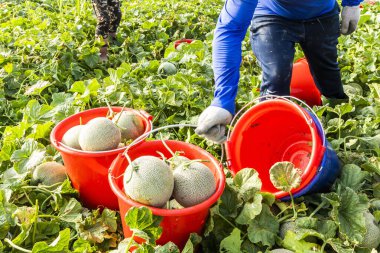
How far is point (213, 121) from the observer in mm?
1989

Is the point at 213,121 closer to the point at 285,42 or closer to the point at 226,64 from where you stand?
the point at 226,64

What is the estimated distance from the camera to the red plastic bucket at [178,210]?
164 centimetres

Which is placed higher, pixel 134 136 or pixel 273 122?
pixel 134 136

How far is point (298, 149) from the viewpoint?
102 inches

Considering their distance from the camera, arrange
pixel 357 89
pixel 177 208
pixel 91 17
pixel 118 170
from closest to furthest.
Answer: pixel 177 208 → pixel 118 170 → pixel 357 89 → pixel 91 17

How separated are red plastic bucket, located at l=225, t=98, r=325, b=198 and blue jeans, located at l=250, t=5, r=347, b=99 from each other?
0.76 ft

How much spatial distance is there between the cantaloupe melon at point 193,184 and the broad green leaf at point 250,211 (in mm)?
227

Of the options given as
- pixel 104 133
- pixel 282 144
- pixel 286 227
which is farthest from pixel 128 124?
pixel 282 144

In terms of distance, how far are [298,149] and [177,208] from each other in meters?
1.14

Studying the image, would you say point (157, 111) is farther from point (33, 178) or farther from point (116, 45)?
point (116, 45)

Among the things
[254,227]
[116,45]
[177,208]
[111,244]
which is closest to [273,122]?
[254,227]

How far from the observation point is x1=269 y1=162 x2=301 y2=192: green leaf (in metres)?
1.92

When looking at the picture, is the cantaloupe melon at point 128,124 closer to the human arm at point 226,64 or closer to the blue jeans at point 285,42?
the human arm at point 226,64

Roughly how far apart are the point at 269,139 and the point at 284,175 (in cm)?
67
